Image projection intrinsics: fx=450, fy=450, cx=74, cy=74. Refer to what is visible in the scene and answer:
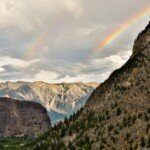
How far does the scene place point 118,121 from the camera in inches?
6570

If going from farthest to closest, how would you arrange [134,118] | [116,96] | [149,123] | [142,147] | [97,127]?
[116,96]
[97,127]
[134,118]
[149,123]
[142,147]

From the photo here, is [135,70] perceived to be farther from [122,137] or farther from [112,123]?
[122,137]

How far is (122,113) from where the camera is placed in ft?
569

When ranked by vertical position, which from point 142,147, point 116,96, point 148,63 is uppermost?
point 148,63

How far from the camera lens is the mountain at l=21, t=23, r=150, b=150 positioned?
151 metres

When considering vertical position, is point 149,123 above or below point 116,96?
below

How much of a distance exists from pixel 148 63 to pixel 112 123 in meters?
40.5

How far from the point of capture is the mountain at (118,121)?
496 ft

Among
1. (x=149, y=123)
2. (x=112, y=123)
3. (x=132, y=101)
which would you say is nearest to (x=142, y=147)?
(x=149, y=123)

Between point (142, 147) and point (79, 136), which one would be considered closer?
point (142, 147)

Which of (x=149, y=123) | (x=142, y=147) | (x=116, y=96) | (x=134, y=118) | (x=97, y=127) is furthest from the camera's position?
(x=116, y=96)

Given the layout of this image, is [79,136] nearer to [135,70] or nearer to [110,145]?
[110,145]

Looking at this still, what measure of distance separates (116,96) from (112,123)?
2336 cm

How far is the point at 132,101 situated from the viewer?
178375 mm
